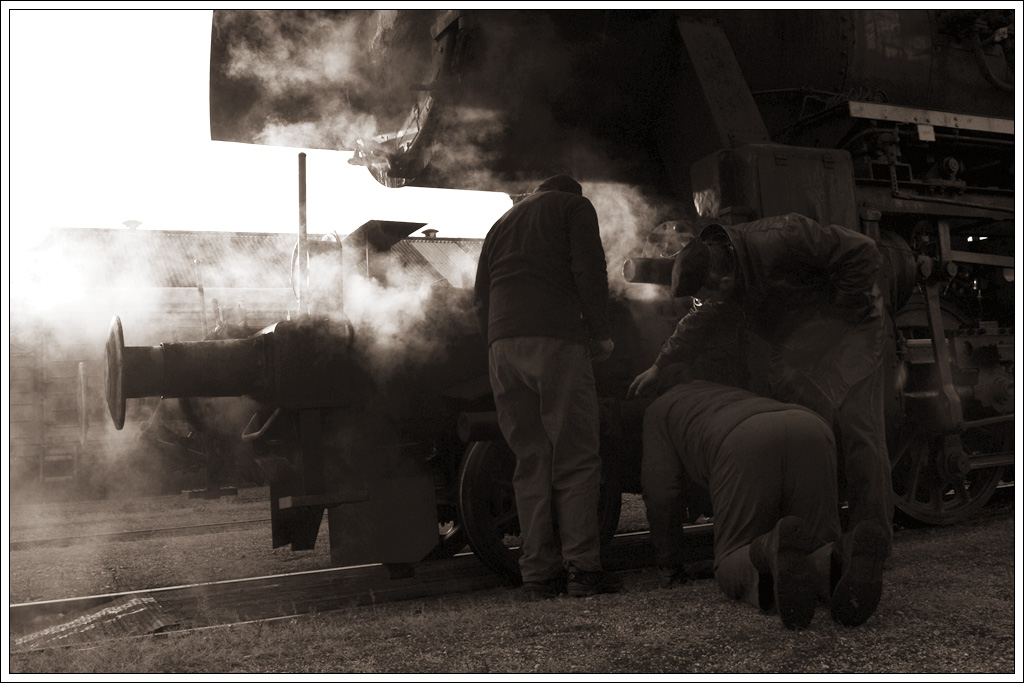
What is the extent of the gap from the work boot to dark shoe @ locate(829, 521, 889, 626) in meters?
0.09

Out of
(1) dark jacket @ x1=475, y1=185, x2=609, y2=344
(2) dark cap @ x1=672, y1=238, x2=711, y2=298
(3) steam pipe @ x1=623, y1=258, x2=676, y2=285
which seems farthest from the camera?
(3) steam pipe @ x1=623, y1=258, x2=676, y2=285

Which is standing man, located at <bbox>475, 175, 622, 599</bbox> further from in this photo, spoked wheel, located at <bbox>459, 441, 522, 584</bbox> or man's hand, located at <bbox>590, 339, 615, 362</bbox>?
spoked wheel, located at <bbox>459, 441, 522, 584</bbox>

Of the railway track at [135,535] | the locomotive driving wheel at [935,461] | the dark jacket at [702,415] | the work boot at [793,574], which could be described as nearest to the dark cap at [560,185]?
the dark jacket at [702,415]

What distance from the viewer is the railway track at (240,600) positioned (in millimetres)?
3424

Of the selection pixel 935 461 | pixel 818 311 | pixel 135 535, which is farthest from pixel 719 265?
pixel 135 535

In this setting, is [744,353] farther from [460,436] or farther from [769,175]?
[460,436]

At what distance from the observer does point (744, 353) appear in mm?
4148

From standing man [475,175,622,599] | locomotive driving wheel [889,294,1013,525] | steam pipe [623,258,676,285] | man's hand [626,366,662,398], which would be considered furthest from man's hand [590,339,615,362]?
locomotive driving wheel [889,294,1013,525]

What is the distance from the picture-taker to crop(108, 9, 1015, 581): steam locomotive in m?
3.83

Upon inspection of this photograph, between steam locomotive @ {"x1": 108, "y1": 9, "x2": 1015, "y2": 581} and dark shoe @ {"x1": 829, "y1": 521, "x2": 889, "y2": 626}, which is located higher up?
steam locomotive @ {"x1": 108, "y1": 9, "x2": 1015, "y2": 581}

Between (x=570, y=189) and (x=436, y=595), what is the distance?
1765 millimetres

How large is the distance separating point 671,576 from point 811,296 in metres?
1.29

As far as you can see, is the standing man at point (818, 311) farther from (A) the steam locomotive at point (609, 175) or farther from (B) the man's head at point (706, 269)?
(A) the steam locomotive at point (609, 175)

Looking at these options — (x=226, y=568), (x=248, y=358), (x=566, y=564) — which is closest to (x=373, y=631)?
(x=566, y=564)
